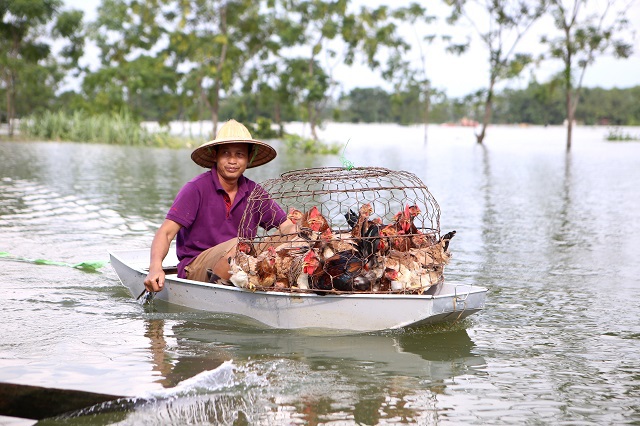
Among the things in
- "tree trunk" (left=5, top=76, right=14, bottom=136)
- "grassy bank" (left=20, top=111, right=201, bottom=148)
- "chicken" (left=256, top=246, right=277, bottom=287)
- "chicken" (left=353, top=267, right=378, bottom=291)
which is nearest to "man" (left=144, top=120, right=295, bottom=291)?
"chicken" (left=256, top=246, right=277, bottom=287)

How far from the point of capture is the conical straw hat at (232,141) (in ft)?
18.5

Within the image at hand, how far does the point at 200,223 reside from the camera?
5.90m

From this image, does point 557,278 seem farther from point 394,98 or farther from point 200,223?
point 394,98

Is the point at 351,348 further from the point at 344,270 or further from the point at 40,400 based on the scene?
the point at 40,400

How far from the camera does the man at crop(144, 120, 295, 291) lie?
5.64 meters

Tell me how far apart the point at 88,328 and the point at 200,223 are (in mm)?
1023

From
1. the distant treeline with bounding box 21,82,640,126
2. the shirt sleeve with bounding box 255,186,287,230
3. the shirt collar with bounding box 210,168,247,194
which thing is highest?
the distant treeline with bounding box 21,82,640,126

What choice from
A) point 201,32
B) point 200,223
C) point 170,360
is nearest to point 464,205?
point 200,223

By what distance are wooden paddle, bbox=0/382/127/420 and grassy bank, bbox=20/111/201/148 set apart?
2703cm

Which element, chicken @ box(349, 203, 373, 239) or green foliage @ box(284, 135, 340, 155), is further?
green foliage @ box(284, 135, 340, 155)

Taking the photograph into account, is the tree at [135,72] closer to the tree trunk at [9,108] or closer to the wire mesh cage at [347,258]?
the tree trunk at [9,108]

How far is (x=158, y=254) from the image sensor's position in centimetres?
564

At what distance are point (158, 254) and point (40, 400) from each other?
1.84 meters

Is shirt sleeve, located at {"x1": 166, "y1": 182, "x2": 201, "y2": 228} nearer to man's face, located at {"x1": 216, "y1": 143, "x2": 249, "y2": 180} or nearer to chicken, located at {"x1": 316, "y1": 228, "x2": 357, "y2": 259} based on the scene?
man's face, located at {"x1": 216, "y1": 143, "x2": 249, "y2": 180}
